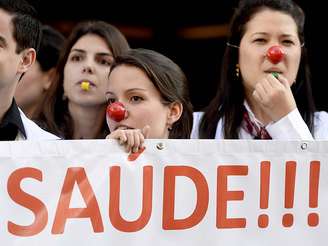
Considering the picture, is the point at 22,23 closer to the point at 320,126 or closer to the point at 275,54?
the point at 275,54

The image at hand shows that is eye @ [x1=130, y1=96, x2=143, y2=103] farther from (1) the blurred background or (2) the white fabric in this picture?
(1) the blurred background

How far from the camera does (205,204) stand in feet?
8.93

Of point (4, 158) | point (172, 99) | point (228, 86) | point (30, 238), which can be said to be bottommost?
point (30, 238)

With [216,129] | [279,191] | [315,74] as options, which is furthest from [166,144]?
[315,74]

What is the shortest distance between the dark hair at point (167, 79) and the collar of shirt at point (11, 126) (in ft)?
A: 1.56

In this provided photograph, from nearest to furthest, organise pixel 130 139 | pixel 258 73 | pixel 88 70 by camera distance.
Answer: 1. pixel 130 139
2. pixel 258 73
3. pixel 88 70

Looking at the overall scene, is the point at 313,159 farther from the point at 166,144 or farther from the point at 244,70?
the point at 244,70

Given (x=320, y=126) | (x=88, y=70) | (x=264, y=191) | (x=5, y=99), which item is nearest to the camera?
(x=264, y=191)

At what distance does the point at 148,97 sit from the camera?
10.4 feet

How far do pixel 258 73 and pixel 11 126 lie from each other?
1072 millimetres

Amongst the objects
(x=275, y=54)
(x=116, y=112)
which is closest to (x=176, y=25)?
(x=275, y=54)

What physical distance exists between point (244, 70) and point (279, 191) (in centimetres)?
92

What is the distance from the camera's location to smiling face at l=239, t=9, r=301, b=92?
3.48 metres

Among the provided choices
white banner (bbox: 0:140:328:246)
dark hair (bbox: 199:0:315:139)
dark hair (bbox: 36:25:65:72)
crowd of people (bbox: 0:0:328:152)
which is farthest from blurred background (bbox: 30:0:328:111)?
white banner (bbox: 0:140:328:246)
